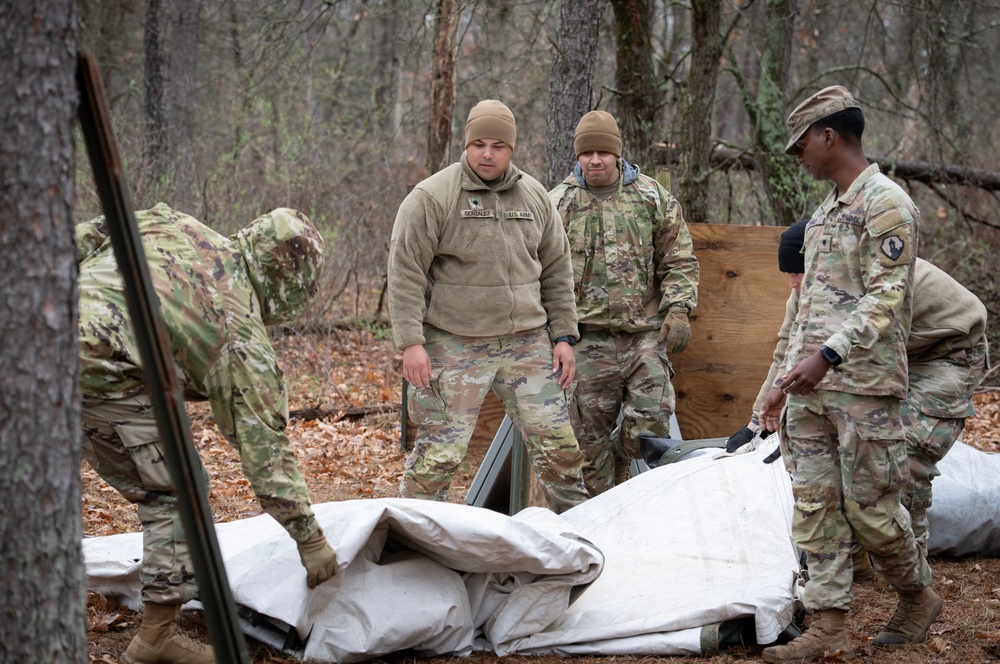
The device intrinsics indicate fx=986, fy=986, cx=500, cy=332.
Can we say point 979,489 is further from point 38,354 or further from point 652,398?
point 38,354

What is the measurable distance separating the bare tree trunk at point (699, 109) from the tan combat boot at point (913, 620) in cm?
521

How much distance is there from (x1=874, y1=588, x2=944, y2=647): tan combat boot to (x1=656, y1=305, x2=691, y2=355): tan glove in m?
1.98

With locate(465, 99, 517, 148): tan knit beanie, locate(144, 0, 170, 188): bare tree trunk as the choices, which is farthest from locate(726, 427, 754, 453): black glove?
locate(144, 0, 170, 188): bare tree trunk

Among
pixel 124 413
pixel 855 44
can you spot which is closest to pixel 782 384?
pixel 124 413

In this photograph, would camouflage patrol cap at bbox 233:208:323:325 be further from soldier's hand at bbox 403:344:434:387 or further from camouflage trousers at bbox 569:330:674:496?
camouflage trousers at bbox 569:330:674:496

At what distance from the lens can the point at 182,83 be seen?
46.5 ft

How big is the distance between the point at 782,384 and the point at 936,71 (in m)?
8.79

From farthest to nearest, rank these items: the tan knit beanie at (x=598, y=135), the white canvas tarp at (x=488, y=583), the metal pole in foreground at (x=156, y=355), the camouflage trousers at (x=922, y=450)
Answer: the tan knit beanie at (x=598, y=135)
the camouflage trousers at (x=922, y=450)
the white canvas tarp at (x=488, y=583)
the metal pole in foreground at (x=156, y=355)

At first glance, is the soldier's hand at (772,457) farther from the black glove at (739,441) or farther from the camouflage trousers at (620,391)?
the camouflage trousers at (620,391)

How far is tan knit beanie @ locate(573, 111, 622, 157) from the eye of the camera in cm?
542

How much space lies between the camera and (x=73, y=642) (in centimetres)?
228

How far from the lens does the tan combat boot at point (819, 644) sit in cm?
366

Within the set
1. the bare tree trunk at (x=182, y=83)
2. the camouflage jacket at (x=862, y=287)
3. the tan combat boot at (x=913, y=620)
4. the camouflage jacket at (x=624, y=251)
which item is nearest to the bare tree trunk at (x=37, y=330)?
the camouflage jacket at (x=862, y=287)

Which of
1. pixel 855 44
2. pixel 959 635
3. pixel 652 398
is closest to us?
pixel 959 635
